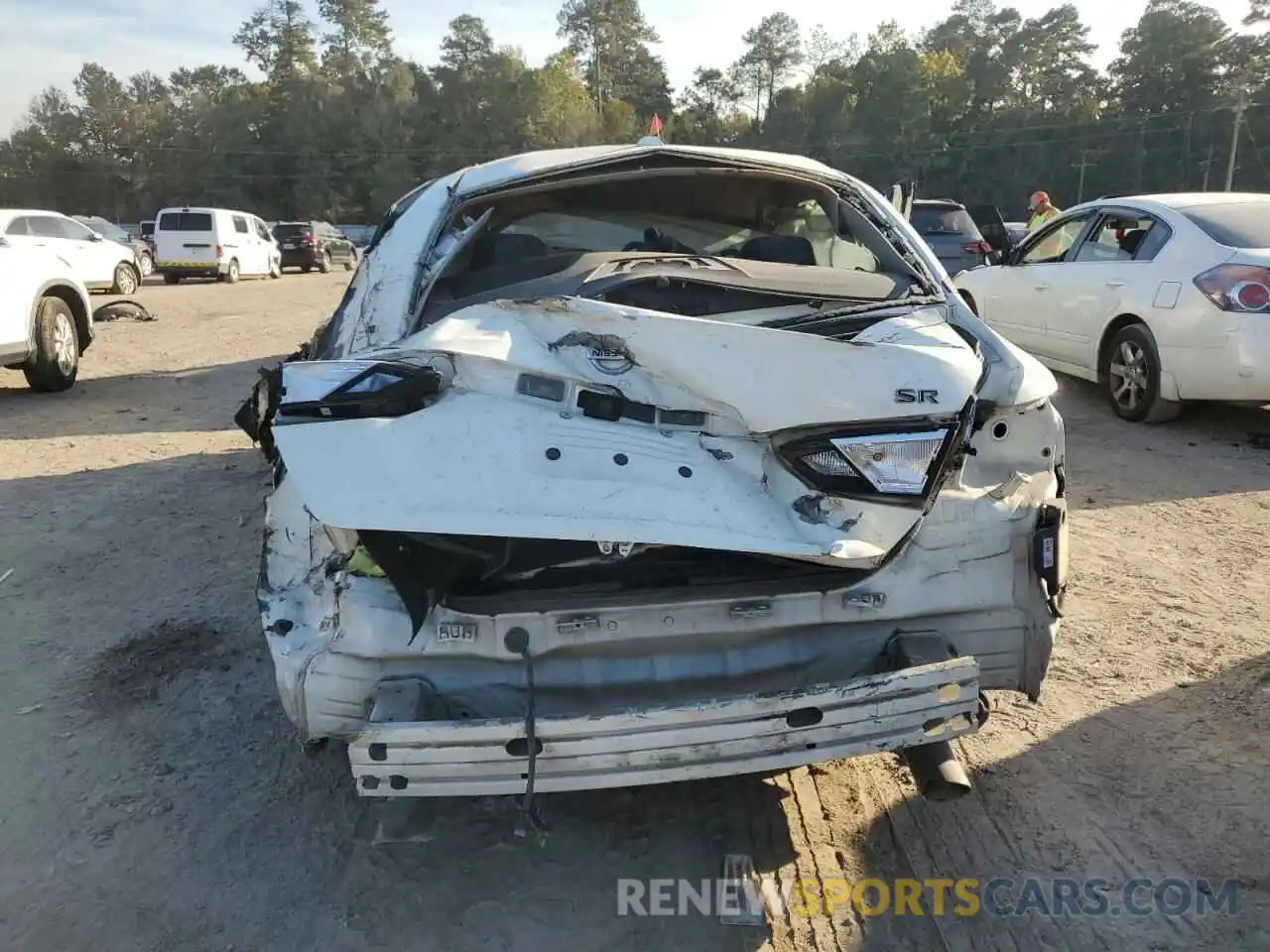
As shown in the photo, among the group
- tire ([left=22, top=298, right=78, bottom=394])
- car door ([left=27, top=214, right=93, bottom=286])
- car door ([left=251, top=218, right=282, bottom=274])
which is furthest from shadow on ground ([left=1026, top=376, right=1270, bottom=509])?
car door ([left=251, top=218, right=282, bottom=274])

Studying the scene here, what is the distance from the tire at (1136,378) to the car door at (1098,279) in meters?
0.17

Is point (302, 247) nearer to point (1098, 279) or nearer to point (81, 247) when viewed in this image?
point (81, 247)

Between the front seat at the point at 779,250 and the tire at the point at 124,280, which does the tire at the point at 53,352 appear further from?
the tire at the point at 124,280

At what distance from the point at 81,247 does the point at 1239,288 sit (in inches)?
735

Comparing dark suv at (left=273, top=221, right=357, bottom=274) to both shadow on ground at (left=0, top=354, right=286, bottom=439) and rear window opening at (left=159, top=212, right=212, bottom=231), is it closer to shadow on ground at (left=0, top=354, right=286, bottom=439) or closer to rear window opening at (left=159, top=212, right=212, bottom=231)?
rear window opening at (left=159, top=212, right=212, bottom=231)

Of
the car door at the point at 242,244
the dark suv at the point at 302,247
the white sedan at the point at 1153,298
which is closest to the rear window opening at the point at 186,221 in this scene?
the car door at the point at 242,244

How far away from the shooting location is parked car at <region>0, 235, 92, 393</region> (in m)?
8.21

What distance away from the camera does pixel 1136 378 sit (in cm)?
680

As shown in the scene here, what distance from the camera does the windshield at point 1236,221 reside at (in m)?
6.16

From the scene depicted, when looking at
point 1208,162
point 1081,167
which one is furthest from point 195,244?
point 1081,167

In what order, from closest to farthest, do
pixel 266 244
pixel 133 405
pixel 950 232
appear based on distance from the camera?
1. pixel 133 405
2. pixel 950 232
3. pixel 266 244

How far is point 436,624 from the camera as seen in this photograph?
86.7 inches

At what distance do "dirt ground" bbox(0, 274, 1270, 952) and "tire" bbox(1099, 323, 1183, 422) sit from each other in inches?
92.5

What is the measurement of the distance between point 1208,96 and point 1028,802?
72.4 meters
